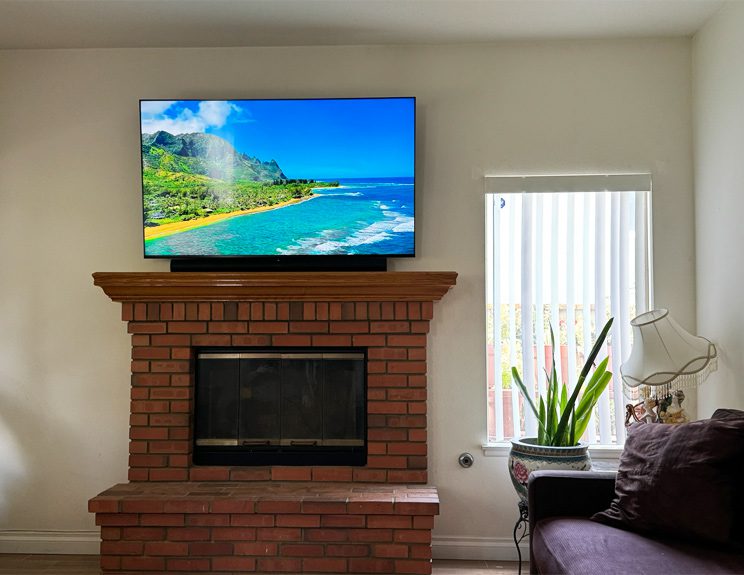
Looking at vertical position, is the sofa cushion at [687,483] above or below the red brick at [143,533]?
above

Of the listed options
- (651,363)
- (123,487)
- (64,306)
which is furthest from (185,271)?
(651,363)

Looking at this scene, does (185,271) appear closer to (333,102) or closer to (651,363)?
(333,102)

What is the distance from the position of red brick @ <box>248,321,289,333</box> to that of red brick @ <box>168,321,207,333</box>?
0.78 feet

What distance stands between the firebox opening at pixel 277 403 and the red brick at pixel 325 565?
0.53 m

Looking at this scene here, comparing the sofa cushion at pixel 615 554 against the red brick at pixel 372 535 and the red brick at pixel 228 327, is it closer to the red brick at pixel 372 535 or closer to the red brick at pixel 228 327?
the red brick at pixel 372 535

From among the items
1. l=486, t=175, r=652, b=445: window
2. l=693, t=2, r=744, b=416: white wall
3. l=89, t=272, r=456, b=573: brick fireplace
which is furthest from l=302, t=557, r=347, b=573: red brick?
l=693, t=2, r=744, b=416: white wall

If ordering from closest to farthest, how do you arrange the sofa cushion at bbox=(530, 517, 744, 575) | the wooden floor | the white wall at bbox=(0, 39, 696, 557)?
1. the sofa cushion at bbox=(530, 517, 744, 575)
2. the wooden floor
3. the white wall at bbox=(0, 39, 696, 557)

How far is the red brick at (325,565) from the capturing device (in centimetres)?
304

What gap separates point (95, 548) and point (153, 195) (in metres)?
1.76

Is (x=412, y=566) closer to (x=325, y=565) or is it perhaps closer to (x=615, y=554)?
(x=325, y=565)

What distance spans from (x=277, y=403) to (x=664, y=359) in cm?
180

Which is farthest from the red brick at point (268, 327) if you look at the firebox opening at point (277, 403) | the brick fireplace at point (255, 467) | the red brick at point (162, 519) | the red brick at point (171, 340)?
the red brick at point (162, 519)

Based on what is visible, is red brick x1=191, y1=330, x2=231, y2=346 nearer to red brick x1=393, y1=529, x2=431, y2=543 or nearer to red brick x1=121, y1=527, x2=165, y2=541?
red brick x1=121, y1=527, x2=165, y2=541

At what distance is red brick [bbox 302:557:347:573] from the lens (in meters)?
3.04
